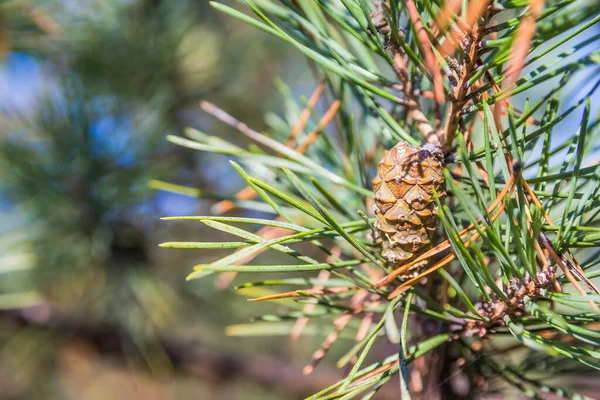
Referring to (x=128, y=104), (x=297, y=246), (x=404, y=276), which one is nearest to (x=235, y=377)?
(x=297, y=246)

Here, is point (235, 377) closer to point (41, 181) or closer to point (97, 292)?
point (97, 292)

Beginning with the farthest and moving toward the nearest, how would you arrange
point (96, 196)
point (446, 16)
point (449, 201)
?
1. point (96, 196)
2. point (449, 201)
3. point (446, 16)

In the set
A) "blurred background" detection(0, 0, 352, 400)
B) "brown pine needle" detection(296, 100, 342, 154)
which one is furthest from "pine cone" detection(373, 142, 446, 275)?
"blurred background" detection(0, 0, 352, 400)

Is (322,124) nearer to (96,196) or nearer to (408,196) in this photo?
(408,196)

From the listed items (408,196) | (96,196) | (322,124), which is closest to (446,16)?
(408,196)

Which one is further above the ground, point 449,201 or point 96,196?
point 449,201

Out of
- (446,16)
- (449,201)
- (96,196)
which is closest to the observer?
(446,16)

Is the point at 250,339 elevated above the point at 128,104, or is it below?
below
